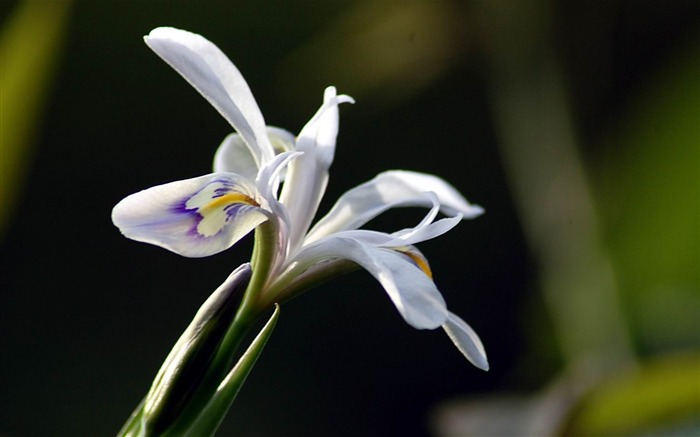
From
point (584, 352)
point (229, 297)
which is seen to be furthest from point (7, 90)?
point (584, 352)

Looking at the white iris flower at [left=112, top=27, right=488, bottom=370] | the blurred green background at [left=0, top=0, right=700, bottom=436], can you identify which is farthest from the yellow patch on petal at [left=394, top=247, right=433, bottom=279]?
the blurred green background at [left=0, top=0, right=700, bottom=436]

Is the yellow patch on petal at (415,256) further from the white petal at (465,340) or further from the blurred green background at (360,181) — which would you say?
the blurred green background at (360,181)

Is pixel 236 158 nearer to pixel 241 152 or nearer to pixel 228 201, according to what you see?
pixel 241 152

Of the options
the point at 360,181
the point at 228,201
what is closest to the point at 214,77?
the point at 228,201

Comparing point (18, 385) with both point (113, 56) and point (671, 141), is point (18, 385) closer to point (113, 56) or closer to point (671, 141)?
point (113, 56)

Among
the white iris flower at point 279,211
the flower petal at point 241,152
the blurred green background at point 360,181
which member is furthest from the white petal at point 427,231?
the blurred green background at point 360,181
